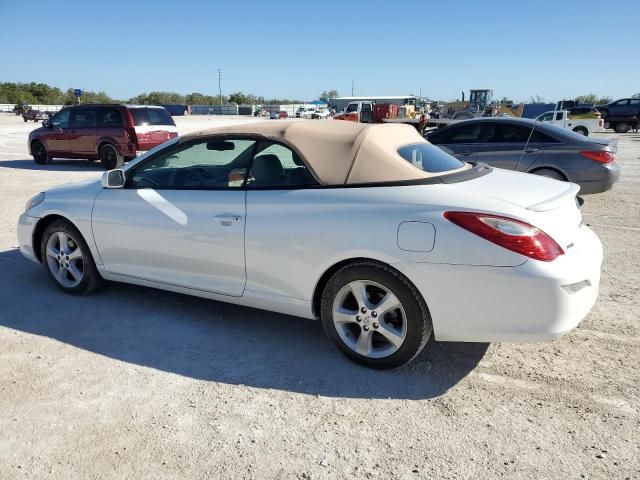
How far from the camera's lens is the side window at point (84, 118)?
1352cm

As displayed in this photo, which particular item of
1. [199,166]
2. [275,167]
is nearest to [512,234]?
[275,167]

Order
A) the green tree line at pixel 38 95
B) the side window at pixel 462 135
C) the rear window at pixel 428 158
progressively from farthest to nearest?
the green tree line at pixel 38 95
the side window at pixel 462 135
the rear window at pixel 428 158

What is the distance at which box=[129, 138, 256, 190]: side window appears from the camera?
3.71 meters

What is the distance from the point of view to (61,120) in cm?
1410

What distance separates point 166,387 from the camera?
10.0ft

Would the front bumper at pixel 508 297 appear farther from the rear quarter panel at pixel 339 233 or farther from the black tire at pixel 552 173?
the black tire at pixel 552 173

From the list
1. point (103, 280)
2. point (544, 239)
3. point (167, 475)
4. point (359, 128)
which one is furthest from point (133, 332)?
point (544, 239)

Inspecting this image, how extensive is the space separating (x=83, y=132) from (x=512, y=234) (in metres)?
13.6

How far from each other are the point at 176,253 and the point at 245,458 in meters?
1.81

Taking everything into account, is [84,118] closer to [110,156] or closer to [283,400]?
[110,156]

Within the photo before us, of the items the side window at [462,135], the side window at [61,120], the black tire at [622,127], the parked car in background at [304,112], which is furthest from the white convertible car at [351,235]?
the parked car in background at [304,112]

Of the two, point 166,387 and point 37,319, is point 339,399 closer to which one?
point 166,387

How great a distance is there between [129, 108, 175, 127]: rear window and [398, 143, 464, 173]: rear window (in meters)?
11.1

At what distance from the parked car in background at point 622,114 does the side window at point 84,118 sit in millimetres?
31080
